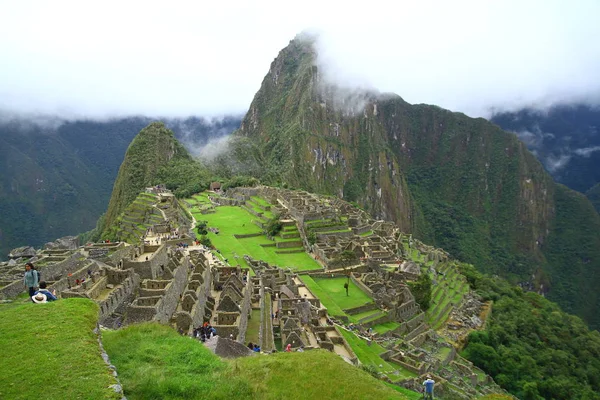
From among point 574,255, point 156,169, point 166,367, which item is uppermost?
point 166,367

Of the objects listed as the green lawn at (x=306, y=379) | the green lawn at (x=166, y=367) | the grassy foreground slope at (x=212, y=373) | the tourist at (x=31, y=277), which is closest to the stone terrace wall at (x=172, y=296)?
the grassy foreground slope at (x=212, y=373)

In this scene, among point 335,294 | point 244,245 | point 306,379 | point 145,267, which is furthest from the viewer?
point 244,245

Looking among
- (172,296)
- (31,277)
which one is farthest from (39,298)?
(172,296)

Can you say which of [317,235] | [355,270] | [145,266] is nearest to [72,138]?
[317,235]

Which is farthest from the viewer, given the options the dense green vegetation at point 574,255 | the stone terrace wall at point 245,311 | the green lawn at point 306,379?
the dense green vegetation at point 574,255

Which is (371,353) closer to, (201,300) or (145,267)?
(201,300)

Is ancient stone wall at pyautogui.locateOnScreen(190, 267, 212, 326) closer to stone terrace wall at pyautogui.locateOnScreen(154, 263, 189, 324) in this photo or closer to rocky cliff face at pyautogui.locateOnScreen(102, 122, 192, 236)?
stone terrace wall at pyautogui.locateOnScreen(154, 263, 189, 324)

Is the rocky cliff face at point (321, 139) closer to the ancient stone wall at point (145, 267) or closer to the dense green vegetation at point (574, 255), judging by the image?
the dense green vegetation at point (574, 255)
